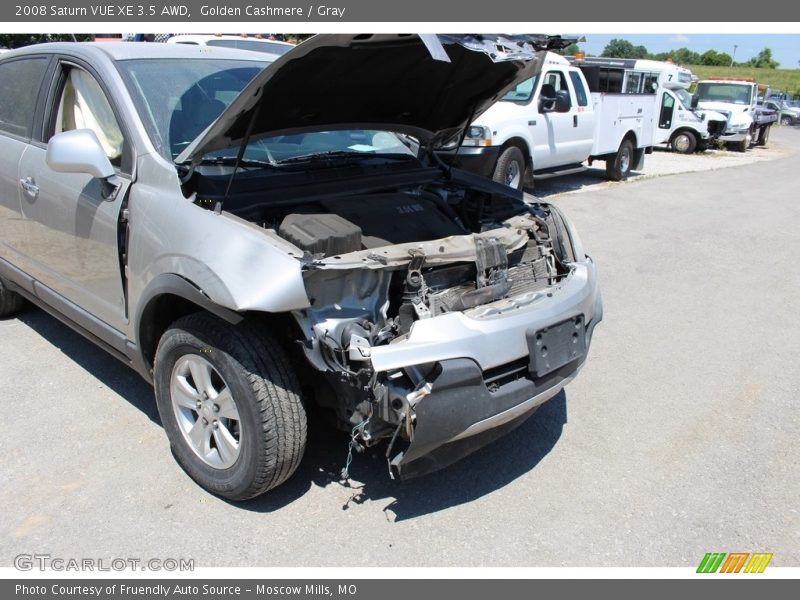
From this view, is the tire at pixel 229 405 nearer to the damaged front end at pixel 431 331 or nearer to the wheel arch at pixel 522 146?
the damaged front end at pixel 431 331

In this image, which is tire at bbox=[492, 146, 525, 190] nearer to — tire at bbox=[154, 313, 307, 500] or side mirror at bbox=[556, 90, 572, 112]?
side mirror at bbox=[556, 90, 572, 112]

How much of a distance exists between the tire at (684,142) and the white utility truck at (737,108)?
1.39 metres

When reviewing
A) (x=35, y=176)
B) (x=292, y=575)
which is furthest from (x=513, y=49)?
(x=35, y=176)

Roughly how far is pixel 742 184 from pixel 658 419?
40.0 feet

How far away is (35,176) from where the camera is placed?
3.93 meters

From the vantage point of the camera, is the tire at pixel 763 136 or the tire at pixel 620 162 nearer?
the tire at pixel 620 162

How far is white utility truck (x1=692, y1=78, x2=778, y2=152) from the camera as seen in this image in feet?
71.2

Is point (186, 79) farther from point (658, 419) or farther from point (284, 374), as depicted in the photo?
point (658, 419)

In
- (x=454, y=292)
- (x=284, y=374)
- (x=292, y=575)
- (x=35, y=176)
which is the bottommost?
(x=292, y=575)

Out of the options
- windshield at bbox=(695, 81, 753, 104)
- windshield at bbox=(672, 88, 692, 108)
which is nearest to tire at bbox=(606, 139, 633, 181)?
windshield at bbox=(672, 88, 692, 108)

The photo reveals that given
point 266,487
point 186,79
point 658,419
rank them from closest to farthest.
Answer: point 266,487
point 186,79
point 658,419

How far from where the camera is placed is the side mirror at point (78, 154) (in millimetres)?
3195

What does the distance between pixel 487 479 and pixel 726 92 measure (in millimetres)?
24308

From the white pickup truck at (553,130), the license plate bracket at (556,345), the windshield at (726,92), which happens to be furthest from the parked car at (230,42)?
the windshield at (726,92)
